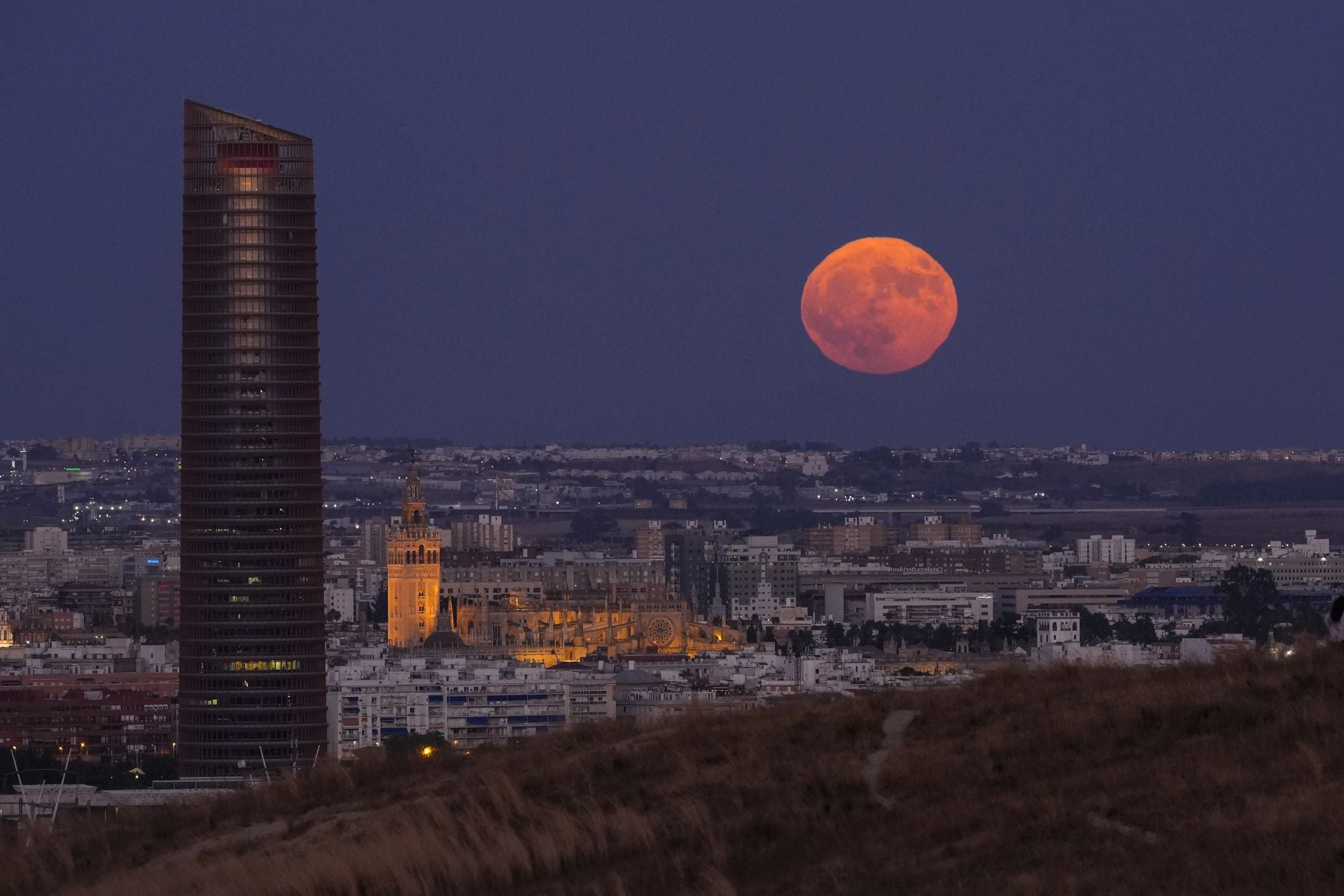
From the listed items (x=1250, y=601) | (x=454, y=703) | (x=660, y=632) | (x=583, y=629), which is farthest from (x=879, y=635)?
(x=454, y=703)

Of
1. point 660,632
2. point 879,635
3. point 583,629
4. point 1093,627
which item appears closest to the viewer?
point 1093,627

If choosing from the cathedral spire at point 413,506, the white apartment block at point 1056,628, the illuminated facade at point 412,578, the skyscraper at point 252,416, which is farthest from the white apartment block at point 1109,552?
the skyscraper at point 252,416

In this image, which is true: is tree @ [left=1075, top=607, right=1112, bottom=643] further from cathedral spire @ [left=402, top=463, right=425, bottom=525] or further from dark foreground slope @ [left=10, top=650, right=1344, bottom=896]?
dark foreground slope @ [left=10, top=650, right=1344, bottom=896]

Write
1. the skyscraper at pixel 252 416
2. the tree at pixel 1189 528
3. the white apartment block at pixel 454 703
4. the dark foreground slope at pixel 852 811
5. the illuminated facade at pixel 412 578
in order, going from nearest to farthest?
1. the dark foreground slope at pixel 852 811
2. the white apartment block at pixel 454 703
3. the skyscraper at pixel 252 416
4. the illuminated facade at pixel 412 578
5. the tree at pixel 1189 528

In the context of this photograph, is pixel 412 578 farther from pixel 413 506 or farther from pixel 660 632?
pixel 660 632

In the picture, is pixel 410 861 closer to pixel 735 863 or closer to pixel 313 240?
pixel 735 863

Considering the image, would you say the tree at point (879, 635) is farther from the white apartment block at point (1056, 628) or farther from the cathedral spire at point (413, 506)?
the cathedral spire at point (413, 506)
